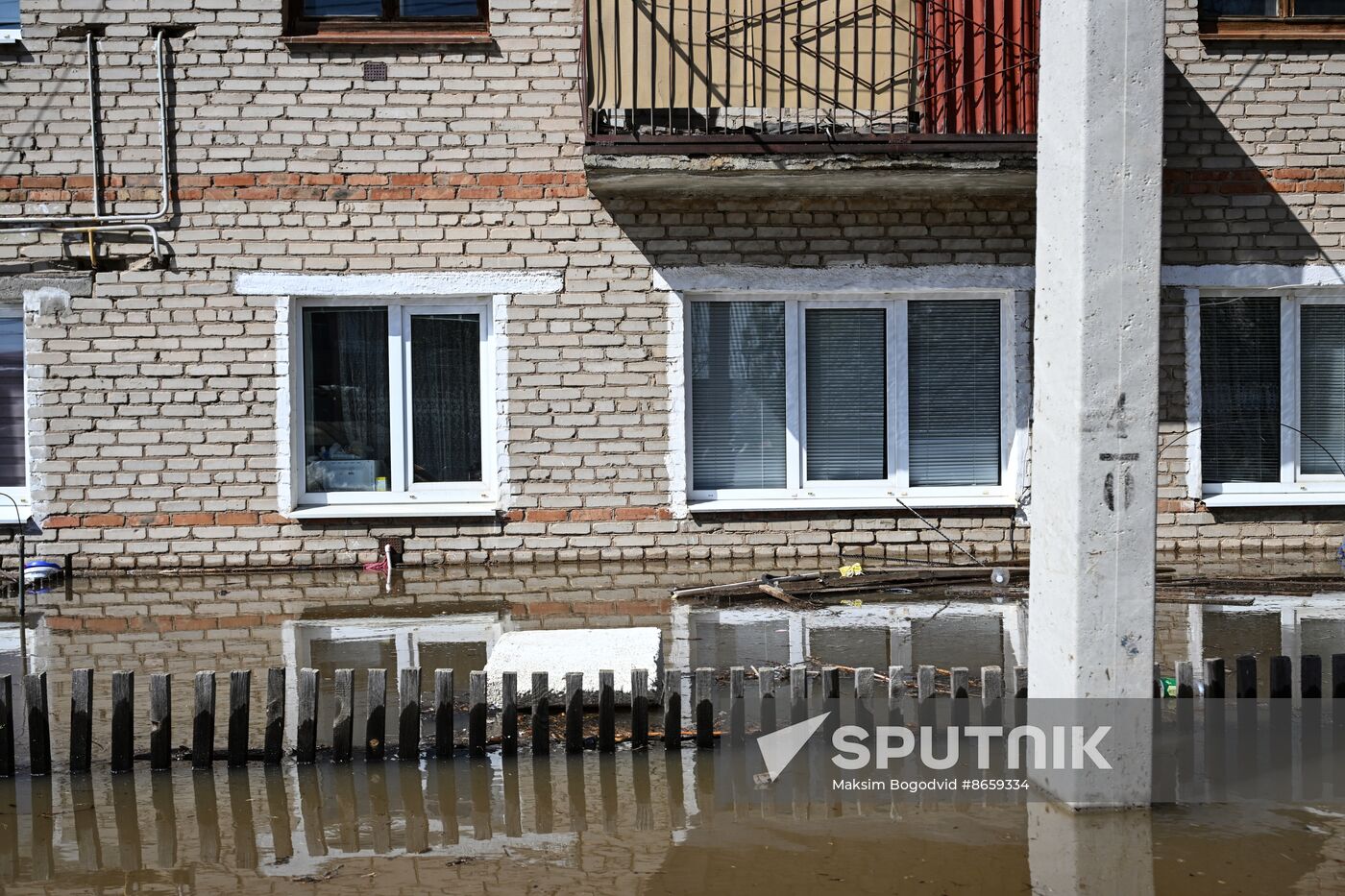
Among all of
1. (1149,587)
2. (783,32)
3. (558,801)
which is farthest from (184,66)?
(1149,587)

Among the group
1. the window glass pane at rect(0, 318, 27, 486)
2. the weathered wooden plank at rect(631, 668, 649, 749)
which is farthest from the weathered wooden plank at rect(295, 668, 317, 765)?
the window glass pane at rect(0, 318, 27, 486)

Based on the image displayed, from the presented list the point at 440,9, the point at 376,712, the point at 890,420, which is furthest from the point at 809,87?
the point at 376,712

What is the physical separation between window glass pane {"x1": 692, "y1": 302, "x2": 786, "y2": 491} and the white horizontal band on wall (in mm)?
1199

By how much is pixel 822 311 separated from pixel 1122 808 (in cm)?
580

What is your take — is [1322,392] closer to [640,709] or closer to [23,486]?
[640,709]

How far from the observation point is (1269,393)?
32.4ft

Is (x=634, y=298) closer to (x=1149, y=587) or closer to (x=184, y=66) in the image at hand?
(x=184, y=66)

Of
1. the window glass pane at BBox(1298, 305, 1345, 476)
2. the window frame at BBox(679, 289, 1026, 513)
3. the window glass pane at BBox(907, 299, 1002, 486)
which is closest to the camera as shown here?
the window frame at BBox(679, 289, 1026, 513)

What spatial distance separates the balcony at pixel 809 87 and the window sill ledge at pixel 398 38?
0.93 meters

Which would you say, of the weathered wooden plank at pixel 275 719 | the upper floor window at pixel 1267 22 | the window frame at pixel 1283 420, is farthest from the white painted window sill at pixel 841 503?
the weathered wooden plank at pixel 275 719

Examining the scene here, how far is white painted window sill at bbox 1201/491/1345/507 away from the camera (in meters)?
9.57

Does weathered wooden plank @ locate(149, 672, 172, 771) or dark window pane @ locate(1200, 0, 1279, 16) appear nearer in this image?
weathered wooden plank @ locate(149, 672, 172, 771)

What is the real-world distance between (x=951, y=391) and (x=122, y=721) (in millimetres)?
6551

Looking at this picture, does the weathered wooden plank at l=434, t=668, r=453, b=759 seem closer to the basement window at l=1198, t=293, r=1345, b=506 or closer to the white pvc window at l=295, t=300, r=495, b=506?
the white pvc window at l=295, t=300, r=495, b=506
